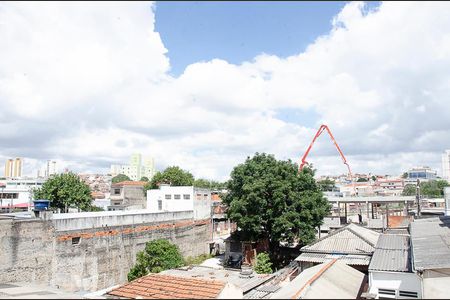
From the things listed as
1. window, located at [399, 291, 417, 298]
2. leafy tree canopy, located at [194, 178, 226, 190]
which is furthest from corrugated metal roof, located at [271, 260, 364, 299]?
leafy tree canopy, located at [194, 178, 226, 190]

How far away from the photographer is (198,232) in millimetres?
39688

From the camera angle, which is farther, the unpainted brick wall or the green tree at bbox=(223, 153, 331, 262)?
the green tree at bbox=(223, 153, 331, 262)

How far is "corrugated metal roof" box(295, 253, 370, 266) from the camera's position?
68.4 ft

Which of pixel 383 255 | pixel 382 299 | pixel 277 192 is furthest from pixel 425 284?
pixel 277 192

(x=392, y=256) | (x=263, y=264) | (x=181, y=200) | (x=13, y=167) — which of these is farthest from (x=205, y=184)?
(x=13, y=167)

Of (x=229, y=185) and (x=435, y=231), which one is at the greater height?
(x=229, y=185)

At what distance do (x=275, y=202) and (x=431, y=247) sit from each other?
12233 mm

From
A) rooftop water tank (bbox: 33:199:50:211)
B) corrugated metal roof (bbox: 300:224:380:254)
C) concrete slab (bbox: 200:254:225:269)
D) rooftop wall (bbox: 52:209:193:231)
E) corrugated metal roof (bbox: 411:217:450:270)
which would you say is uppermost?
rooftop water tank (bbox: 33:199:50:211)

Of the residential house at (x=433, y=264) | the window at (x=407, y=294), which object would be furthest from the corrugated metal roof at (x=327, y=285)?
the residential house at (x=433, y=264)

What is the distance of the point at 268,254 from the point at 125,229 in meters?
11.4

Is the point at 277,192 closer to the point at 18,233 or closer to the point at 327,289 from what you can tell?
the point at 327,289

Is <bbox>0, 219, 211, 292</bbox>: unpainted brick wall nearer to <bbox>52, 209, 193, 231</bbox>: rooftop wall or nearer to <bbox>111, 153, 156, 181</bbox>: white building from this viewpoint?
<bbox>52, 209, 193, 231</bbox>: rooftop wall

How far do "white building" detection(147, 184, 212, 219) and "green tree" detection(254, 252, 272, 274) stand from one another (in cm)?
1545

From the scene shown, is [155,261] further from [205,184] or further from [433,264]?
[205,184]
